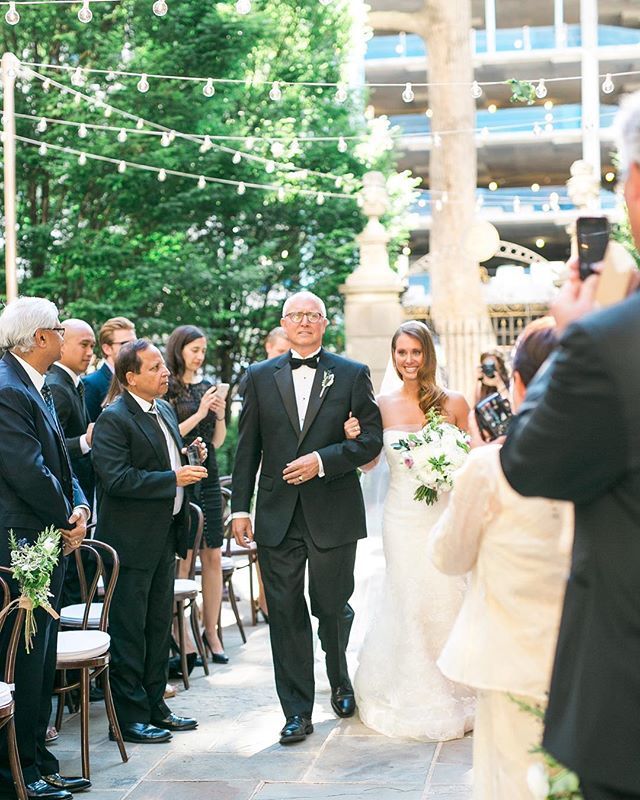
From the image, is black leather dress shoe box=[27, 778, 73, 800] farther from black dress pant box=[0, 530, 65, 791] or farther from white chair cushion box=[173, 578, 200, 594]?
white chair cushion box=[173, 578, 200, 594]

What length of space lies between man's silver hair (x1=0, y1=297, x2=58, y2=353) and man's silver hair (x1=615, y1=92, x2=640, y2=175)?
3.40 m

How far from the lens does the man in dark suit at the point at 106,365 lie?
7449 mm

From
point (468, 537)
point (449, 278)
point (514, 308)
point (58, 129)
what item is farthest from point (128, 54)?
point (468, 537)

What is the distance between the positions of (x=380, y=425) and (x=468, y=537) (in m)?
2.87

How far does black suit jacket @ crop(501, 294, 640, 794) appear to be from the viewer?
75.5 inches

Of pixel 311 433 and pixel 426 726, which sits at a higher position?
pixel 311 433

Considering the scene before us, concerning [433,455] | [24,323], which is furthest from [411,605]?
[24,323]

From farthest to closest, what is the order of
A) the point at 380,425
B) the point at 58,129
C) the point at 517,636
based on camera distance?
the point at 58,129
the point at 380,425
the point at 517,636

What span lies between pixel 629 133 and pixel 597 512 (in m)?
0.65

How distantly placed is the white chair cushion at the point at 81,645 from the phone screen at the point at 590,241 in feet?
11.6

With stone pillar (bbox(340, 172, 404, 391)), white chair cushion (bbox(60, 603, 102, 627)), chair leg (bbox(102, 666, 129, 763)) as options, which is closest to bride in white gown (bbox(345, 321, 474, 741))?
chair leg (bbox(102, 666, 129, 763))

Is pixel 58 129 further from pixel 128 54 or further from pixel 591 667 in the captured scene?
pixel 591 667

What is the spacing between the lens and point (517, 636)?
10.5 ft

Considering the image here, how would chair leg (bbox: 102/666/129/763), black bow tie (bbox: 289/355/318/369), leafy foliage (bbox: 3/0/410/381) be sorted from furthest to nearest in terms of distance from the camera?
leafy foliage (bbox: 3/0/410/381), black bow tie (bbox: 289/355/318/369), chair leg (bbox: 102/666/129/763)
